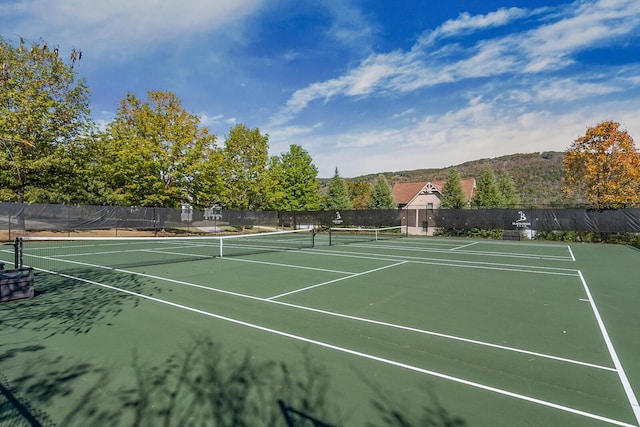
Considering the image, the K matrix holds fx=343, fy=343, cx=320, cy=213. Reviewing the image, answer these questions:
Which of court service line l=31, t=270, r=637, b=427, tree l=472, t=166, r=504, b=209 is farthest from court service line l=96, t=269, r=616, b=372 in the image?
tree l=472, t=166, r=504, b=209

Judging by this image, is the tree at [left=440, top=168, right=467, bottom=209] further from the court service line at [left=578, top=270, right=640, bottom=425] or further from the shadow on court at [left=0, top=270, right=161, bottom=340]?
the shadow on court at [left=0, top=270, right=161, bottom=340]

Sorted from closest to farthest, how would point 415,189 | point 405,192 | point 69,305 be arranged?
point 69,305
point 415,189
point 405,192

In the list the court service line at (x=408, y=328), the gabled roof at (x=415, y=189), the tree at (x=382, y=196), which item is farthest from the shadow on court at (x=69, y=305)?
the gabled roof at (x=415, y=189)

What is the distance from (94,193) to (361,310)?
34.6 m

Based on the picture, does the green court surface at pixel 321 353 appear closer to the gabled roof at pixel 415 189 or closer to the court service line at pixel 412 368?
the court service line at pixel 412 368

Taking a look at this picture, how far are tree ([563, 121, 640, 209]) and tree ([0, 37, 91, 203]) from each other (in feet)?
114

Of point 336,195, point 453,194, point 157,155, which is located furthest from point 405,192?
point 157,155

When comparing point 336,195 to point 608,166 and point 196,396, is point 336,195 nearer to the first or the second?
point 608,166

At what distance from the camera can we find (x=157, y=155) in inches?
1074

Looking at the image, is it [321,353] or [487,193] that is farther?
[487,193]

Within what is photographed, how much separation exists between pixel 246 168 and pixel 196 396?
3360 centimetres

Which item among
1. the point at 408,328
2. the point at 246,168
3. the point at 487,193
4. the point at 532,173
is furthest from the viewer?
the point at 532,173

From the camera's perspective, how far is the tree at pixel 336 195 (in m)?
41.4

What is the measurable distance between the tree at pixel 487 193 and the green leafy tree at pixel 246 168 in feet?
66.9
